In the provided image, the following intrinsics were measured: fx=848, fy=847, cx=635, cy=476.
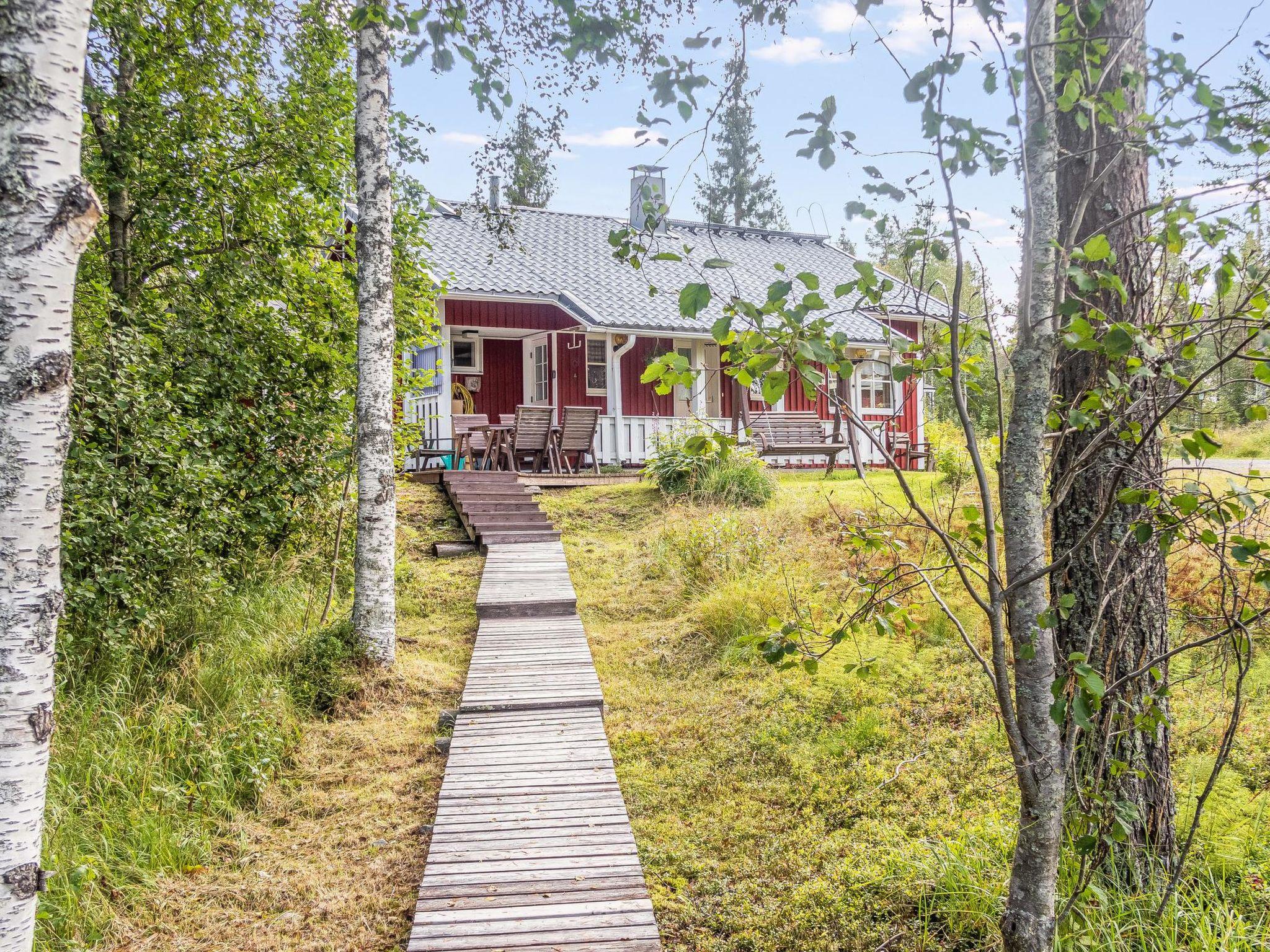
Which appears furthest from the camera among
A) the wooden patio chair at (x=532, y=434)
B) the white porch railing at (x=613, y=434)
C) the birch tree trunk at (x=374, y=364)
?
the white porch railing at (x=613, y=434)

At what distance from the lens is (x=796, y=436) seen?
13477 millimetres

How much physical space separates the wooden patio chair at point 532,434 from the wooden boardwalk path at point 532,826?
6661 mm

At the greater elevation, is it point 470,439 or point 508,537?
point 470,439

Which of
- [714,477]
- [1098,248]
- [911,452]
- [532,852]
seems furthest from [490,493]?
[1098,248]

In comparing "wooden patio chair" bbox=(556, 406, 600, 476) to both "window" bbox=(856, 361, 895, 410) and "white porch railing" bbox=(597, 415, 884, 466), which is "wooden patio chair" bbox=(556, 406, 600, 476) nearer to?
"white porch railing" bbox=(597, 415, 884, 466)

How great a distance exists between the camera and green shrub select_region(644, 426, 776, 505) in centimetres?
991

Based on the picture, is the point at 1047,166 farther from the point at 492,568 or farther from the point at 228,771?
the point at 492,568

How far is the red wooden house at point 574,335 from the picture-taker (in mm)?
14547

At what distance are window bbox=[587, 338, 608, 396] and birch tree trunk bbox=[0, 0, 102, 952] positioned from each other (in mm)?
14537

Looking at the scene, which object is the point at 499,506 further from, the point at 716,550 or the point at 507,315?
the point at 507,315

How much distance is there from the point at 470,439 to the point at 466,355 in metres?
3.88

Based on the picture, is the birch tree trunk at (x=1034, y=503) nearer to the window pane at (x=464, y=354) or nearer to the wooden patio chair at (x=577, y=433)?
the wooden patio chair at (x=577, y=433)

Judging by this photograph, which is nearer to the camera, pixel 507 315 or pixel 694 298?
pixel 694 298

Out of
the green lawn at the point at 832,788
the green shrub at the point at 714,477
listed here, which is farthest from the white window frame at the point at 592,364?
the green lawn at the point at 832,788
